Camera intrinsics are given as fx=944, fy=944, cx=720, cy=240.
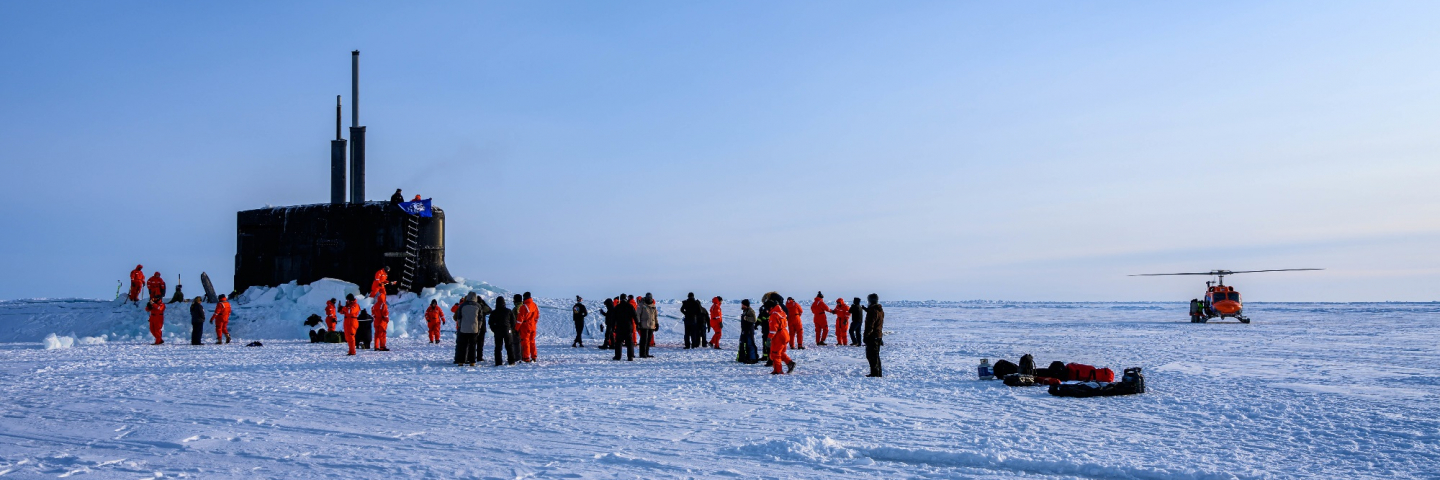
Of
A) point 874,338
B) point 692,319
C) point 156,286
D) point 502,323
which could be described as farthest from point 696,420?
point 156,286

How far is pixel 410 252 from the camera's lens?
80.6ft

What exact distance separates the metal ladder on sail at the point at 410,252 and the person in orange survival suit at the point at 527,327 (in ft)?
35.9

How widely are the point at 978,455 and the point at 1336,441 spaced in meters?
3.01

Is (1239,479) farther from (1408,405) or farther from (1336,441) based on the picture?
(1408,405)

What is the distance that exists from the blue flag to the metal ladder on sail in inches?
A: 5.2

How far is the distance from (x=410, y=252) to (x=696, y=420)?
18138mm

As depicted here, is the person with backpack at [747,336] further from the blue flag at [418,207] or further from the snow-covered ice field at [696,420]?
the blue flag at [418,207]

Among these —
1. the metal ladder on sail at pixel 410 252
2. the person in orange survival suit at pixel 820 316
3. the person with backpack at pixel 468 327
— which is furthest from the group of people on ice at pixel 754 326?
the metal ladder on sail at pixel 410 252

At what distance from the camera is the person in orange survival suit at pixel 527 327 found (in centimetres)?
1408

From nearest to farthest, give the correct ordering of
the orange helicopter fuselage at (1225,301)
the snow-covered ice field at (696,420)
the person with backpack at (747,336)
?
1. the snow-covered ice field at (696,420)
2. the person with backpack at (747,336)
3. the orange helicopter fuselage at (1225,301)

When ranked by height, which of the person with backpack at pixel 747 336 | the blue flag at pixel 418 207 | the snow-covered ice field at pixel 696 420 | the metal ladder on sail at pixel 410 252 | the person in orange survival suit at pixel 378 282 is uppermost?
the blue flag at pixel 418 207

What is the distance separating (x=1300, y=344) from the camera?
771 inches

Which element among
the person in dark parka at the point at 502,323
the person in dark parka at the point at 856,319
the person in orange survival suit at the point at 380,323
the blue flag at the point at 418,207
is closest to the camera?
the person in dark parka at the point at 502,323

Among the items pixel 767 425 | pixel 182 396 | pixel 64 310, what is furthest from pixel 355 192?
pixel 767 425
